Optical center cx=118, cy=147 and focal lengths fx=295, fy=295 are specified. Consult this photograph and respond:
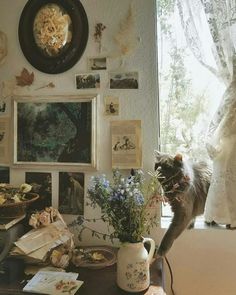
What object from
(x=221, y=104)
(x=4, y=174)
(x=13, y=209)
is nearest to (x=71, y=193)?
(x=13, y=209)

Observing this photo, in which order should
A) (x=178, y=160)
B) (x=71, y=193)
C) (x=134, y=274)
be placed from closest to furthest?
1. (x=134, y=274)
2. (x=178, y=160)
3. (x=71, y=193)

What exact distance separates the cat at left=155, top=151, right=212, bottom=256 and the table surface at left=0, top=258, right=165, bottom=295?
0.18 meters

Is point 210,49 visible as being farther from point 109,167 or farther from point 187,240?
point 187,240

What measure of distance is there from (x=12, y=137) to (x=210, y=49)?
1073mm

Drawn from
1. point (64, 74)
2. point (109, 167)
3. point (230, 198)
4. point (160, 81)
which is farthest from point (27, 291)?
point (160, 81)

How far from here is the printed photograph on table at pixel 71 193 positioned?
148 centimetres

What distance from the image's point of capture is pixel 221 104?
4.26ft

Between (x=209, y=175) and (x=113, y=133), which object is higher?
(x=113, y=133)

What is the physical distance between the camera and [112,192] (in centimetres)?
108

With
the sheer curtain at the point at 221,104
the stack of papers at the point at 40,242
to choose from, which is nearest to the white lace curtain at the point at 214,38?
the sheer curtain at the point at 221,104

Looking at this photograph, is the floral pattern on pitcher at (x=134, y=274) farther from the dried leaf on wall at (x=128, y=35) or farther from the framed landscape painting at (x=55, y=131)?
the dried leaf on wall at (x=128, y=35)

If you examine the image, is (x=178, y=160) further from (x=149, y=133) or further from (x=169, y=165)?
(x=149, y=133)

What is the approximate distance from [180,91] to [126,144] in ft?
1.29

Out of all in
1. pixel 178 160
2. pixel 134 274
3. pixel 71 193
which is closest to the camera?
pixel 134 274
